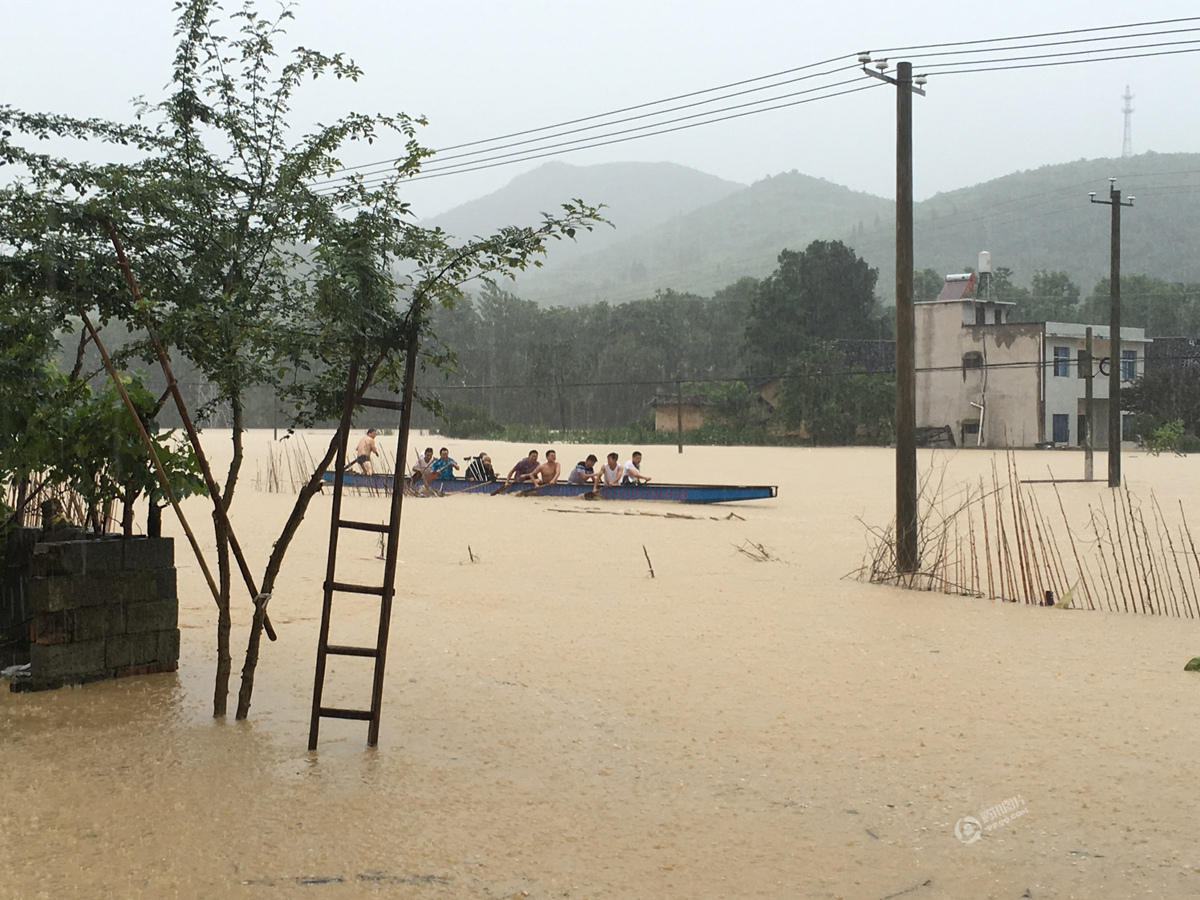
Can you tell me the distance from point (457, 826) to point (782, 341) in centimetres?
5753

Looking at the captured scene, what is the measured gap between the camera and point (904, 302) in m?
13.4

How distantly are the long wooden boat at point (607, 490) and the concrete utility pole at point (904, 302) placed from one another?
336 inches

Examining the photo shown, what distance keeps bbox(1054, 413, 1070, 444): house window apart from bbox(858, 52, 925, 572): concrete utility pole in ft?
125

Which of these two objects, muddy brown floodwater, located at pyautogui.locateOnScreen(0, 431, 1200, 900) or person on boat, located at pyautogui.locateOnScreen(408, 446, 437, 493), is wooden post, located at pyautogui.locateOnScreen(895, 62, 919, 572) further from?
person on boat, located at pyautogui.locateOnScreen(408, 446, 437, 493)

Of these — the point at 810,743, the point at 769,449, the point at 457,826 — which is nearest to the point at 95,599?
the point at 457,826

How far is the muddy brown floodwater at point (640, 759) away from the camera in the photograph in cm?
513

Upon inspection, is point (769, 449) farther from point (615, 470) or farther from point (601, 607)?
point (601, 607)

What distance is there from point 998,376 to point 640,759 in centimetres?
4535

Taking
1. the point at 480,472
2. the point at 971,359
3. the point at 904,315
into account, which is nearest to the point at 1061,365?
the point at 971,359

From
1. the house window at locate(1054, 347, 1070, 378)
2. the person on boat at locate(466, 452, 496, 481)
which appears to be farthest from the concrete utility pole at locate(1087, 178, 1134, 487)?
the house window at locate(1054, 347, 1070, 378)

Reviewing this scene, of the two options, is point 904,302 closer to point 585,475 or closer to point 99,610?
point 99,610

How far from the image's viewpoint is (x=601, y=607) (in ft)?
38.9

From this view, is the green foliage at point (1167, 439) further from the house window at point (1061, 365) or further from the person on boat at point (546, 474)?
the person on boat at point (546, 474)

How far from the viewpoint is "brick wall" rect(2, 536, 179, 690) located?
7.37 m
